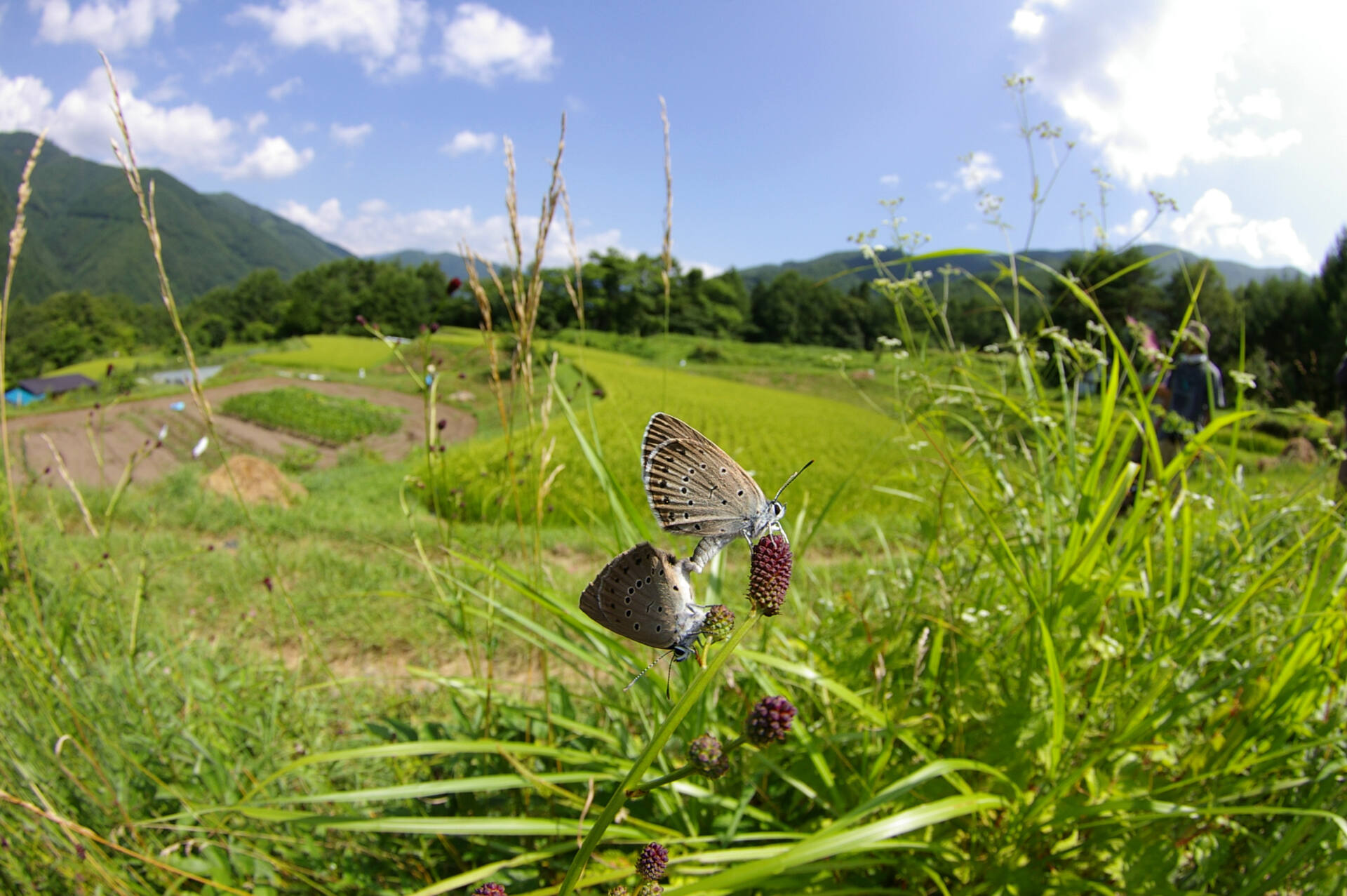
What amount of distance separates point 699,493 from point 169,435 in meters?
15.6

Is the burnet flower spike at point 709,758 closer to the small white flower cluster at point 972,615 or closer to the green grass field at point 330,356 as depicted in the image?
the small white flower cluster at point 972,615

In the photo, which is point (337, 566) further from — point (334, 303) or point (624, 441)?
point (334, 303)

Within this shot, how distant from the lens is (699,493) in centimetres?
60

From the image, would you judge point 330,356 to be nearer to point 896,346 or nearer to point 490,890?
point 896,346

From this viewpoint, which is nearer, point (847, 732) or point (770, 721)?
point (770, 721)

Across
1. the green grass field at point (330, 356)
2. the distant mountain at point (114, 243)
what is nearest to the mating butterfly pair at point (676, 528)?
the green grass field at point (330, 356)

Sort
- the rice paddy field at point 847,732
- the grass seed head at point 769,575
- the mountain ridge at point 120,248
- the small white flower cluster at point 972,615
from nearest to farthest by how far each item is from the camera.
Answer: the grass seed head at point 769,575 < the rice paddy field at point 847,732 < the small white flower cluster at point 972,615 < the mountain ridge at point 120,248

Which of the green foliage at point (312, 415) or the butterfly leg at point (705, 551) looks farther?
the green foliage at point (312, 415)

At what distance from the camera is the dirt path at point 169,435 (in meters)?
9.77

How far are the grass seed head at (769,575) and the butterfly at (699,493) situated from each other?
2.5 inches

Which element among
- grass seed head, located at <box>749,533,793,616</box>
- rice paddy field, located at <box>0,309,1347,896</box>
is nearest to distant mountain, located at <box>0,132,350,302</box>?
rice paddy field, located at <box>0,309,1347,896</box>

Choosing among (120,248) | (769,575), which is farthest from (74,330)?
(120,248)

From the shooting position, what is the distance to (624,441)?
9.20 metres

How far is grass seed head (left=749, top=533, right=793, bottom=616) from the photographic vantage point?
0.47 metres
